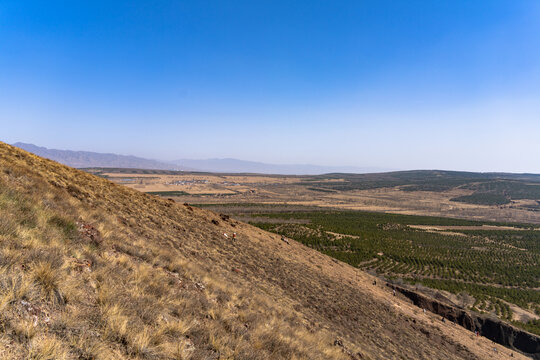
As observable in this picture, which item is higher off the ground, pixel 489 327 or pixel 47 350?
pixel 47 350

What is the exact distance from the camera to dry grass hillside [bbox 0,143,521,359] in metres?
3.68

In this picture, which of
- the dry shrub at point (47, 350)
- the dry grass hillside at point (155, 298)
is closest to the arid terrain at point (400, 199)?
the dry grass hillside at point (155, 298)

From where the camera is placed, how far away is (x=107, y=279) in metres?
5.29

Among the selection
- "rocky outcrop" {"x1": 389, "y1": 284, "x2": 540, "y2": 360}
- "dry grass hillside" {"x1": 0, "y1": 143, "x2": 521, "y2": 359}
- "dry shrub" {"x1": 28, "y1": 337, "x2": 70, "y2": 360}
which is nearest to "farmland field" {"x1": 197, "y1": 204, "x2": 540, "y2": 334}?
"rocky outcrop" {"x1": 389, "y1": 284, "x2": 540, "y2": 360}

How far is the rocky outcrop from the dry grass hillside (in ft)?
10.3

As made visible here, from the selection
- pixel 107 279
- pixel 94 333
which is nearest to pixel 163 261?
pixel 107 279

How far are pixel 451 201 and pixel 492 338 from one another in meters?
152

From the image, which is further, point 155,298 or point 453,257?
point 453,257

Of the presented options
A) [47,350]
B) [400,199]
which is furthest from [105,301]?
[400,199]

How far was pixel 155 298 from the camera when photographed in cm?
556

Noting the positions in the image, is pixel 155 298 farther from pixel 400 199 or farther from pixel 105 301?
pixel 400 199

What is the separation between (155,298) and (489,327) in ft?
95.6

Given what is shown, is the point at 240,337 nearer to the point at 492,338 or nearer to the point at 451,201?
the point at 492,338

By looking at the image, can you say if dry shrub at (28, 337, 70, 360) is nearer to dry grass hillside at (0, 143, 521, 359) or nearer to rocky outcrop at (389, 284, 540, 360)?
dry grass hillside at (0, 143, 521, 359)
